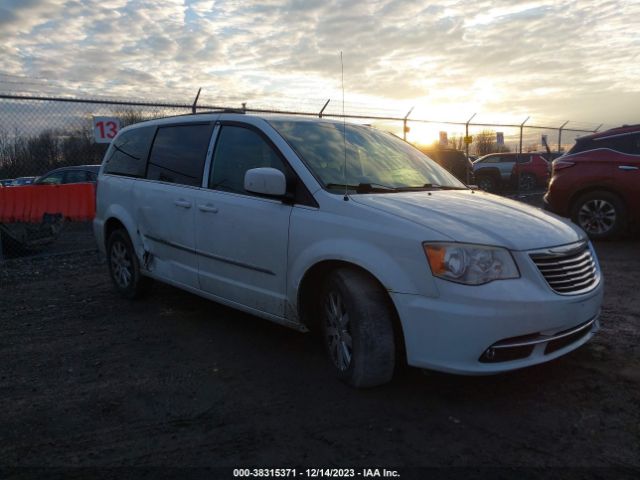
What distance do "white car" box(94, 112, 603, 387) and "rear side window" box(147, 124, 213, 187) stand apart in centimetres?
2

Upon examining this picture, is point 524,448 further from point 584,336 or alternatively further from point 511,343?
point 584,336

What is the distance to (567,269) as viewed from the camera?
3.22 m

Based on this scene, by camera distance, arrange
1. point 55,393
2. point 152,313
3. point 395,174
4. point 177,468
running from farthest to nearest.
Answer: point 152,313
point 395,174
point 55,393
point 177,468

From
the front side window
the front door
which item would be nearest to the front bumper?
the front door

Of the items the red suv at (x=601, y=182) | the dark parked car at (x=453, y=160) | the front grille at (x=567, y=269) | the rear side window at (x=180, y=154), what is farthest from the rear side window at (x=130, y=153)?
the dark parked car at (x=453, y=160)

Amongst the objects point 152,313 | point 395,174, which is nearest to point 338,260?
point 395,174

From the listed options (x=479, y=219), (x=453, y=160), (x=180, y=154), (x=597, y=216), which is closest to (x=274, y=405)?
(x=479, y=219)

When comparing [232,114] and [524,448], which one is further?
[232,114]

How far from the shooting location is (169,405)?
3281 mm

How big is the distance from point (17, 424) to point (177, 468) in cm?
113

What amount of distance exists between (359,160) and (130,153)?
262cm

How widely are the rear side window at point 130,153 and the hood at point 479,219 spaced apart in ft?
8.72

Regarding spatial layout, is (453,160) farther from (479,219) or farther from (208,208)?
(479,219)

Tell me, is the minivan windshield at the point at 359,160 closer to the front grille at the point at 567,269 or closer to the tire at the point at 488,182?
the front grille at the point at 567,269
